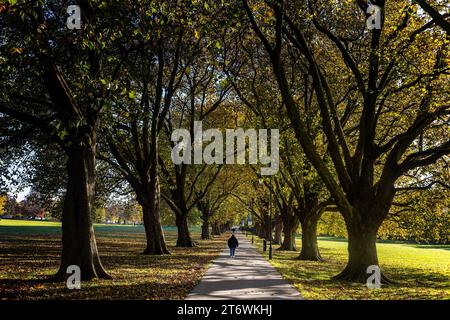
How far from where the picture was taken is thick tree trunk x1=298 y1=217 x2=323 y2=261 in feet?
87.5

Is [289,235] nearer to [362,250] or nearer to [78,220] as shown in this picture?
[362,250]

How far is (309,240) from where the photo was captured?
88.7ft

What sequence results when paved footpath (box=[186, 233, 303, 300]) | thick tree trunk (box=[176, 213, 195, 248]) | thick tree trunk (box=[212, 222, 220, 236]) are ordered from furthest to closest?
1. thick tree trunk (box=[212, 222, 220, 236])
2. thick tree trunk (box=[176, 213, 195, 248])
3. paved footpath (box=[186, 233, 303, 300])

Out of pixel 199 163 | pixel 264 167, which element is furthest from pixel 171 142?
pixel 264 167

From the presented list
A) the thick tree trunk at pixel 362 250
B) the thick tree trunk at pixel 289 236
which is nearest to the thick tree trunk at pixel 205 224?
the thick tree trunk at pixel 289 236

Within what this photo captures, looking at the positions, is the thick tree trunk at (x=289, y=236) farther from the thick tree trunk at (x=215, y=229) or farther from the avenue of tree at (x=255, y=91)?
the thick tree trunk at (x=215, y=229)

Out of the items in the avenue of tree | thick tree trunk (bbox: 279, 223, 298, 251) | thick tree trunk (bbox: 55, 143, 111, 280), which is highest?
the avenue of tree

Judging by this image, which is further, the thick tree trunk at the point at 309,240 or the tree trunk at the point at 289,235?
the tree trunk at the point at 289,235

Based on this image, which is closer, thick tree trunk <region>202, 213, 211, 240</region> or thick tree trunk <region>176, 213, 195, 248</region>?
thick tree trunk <region>176, 213, 195, 248</region>

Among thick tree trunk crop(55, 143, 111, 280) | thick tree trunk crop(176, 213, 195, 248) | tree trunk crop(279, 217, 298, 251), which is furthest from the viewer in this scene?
tree trunk crop(279, 217, 298, 251)

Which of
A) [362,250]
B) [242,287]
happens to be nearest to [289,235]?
[362,250]

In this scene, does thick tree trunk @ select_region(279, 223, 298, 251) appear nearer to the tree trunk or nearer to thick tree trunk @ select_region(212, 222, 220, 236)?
the tree trunk

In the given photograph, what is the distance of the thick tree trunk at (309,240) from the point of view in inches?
1049

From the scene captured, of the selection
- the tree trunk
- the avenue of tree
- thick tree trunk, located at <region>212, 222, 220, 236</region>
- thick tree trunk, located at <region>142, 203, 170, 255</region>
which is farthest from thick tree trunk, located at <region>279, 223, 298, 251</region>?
thick tree trunk, located at <region>212, 222, 220, 236</region>
